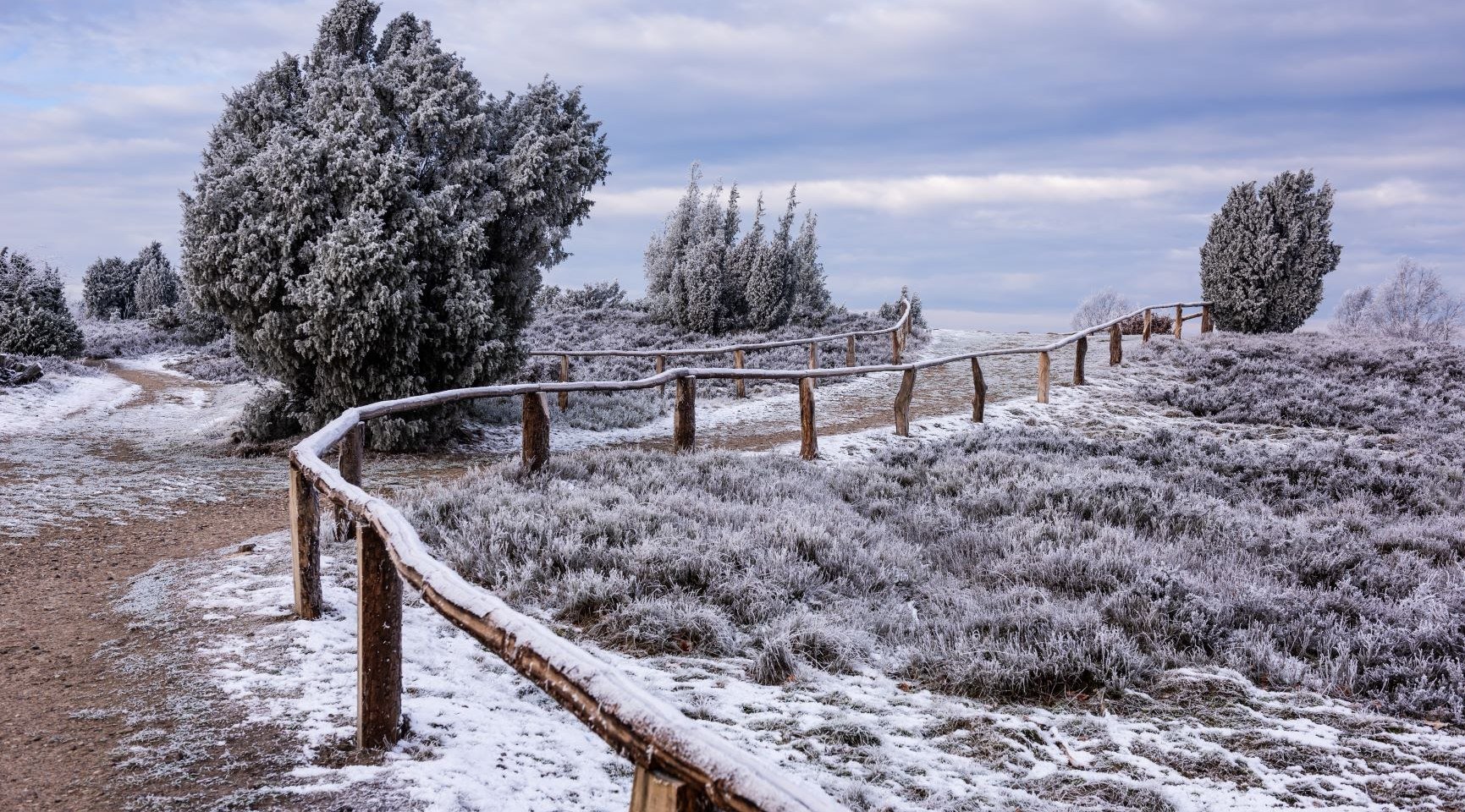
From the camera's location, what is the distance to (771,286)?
27.3 metres

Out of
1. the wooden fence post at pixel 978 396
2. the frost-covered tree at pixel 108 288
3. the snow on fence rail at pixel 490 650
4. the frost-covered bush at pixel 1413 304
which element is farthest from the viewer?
the frost-covered tree at pixel 108 288

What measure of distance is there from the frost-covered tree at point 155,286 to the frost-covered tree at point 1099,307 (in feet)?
173

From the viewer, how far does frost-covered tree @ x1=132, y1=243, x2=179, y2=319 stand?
45062mm

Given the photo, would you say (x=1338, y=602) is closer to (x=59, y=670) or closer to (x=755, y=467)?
(x=755, y=467)

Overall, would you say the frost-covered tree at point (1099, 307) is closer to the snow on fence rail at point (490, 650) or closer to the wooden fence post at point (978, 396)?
the wooden fence post at point (978, 396)

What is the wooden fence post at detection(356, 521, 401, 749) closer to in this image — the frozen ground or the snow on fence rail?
the snow on fence rail

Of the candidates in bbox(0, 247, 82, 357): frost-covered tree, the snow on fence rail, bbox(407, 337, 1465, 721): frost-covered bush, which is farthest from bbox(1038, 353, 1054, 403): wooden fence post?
bbox(0, 247, 82, 357): frost-covered tree

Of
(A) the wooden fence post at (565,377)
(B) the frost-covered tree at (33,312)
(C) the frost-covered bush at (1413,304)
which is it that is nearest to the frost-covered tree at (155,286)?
(B) the frost-covered tree at (33,312)

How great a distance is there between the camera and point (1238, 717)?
4516 millimetres

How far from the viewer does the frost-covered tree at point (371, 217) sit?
11430 mm

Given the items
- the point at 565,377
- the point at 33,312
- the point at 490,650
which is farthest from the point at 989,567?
the point at 33,312

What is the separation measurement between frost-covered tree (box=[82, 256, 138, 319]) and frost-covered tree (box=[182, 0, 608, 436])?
48.8 m

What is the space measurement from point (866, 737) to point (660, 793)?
2557mm

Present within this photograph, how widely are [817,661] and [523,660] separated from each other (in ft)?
9.70
